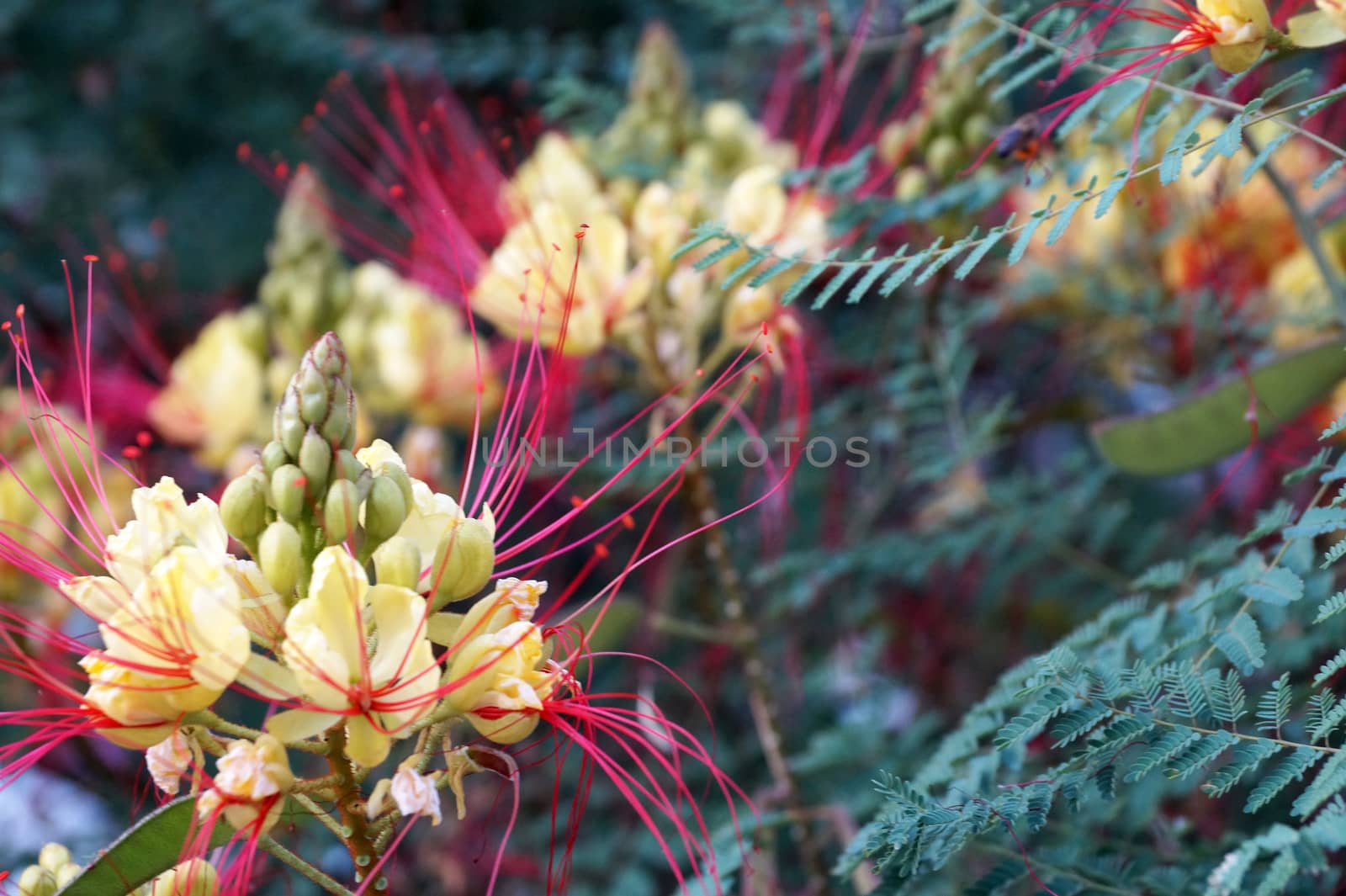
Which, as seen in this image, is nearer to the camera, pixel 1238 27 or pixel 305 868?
pixel 305 868

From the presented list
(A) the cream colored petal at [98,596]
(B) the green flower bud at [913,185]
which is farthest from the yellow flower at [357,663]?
(B) the green flower bud at [913,185]

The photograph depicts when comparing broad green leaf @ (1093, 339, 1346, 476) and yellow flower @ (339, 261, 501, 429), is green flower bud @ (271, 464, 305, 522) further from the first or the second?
yellow flower @ (339, 261, 501, 429)

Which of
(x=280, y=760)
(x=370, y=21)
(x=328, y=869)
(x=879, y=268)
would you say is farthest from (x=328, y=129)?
(x=280, y=760)

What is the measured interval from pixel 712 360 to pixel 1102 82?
1.99 ft

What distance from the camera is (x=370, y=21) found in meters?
2.65

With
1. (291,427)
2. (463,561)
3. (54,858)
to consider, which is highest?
(291,427)

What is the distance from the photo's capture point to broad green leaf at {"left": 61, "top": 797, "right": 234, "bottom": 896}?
2.48ft

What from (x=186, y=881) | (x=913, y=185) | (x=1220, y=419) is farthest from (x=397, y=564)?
(x=913, y=185)

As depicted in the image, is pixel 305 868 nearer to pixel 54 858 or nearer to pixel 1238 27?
pixel 54 858

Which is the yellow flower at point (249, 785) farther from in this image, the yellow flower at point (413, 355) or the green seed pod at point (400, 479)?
the yellow flower at point (413, 355)

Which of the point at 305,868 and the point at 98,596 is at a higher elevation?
the point at 98,596

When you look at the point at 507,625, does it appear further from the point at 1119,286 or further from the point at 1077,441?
the point at 1077,441

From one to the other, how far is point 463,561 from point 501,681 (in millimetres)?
95

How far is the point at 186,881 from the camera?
2.73ft
